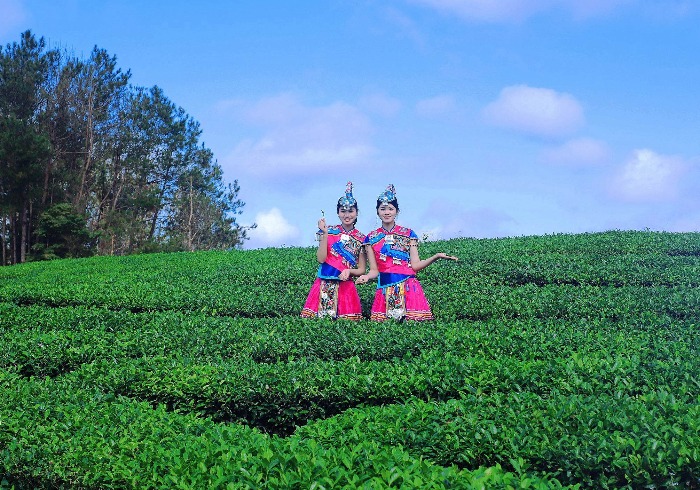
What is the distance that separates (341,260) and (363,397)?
3.01 meters

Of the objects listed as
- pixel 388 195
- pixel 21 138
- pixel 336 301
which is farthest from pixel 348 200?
pixel 21 138

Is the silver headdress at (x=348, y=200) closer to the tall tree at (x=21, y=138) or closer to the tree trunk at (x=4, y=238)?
the tall tree at (x=21, y=138)

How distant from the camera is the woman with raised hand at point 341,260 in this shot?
8648mm

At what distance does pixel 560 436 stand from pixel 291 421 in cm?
252

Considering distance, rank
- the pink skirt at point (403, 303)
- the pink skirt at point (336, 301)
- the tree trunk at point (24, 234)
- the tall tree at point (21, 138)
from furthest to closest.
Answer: the tree trunk at point (24, 234), the tall tree at point (21, 138), the pink skirt at point (336, 301), the pink skirt at point (403, 303)

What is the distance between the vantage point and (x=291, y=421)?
616cm

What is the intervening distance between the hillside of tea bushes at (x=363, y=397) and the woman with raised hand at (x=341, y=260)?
574mm

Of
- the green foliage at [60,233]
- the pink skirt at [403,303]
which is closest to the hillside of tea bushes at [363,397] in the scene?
the pink skirt at [403,303]

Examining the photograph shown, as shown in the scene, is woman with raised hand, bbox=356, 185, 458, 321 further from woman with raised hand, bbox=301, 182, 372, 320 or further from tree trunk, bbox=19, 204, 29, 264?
tree trunk, bbox=19, 204, 29, 264

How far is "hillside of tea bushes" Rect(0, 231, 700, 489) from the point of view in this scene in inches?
164

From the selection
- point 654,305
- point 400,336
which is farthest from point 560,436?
point 654,305

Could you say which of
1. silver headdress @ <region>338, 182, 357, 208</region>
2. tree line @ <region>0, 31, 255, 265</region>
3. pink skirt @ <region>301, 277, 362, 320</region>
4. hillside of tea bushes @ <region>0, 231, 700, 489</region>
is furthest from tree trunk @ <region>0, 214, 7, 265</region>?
silver headdress @ <region>338, 182, 357, 208</region>

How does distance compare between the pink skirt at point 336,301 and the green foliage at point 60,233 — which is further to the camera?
the green foliage at point 60,233

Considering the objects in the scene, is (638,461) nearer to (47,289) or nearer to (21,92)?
(47,289)
